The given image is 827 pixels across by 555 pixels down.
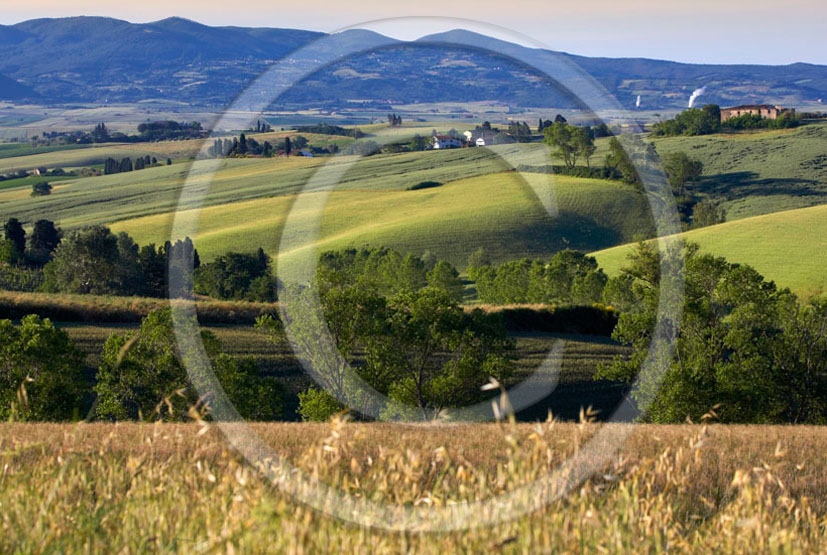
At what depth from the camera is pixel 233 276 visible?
67438mm

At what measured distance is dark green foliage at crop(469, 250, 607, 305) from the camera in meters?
65.0

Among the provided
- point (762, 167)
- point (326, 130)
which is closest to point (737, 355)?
point (326, 130)

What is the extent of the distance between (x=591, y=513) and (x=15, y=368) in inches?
1049

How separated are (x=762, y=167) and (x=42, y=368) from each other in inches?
4497

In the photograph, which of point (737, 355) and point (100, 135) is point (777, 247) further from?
point (100, 135)

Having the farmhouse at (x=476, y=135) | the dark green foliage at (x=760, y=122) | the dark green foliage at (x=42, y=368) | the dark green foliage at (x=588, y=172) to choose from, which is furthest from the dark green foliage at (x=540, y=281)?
the dark green foliage at (x=760, y=122)

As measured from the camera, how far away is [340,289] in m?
30.4

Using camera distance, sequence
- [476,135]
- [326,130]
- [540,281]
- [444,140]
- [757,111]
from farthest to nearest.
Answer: [757,111]
[326,130]
[444,140]
[540,281]
[476,135]

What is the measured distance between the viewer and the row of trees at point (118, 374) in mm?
25734

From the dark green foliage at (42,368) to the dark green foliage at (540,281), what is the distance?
43.9 m

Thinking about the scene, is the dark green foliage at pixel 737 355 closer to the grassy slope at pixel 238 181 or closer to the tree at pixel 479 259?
the tree at pixel 479 259

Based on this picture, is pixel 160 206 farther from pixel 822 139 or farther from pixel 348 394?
pixel 822 139

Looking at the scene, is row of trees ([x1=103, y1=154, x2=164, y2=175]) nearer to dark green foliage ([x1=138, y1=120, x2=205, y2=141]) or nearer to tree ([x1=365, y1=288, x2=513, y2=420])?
dark green foliage ([x1=138, y1=120, x2=205, y2=141])

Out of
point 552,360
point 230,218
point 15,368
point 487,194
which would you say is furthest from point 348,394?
point 487,194
